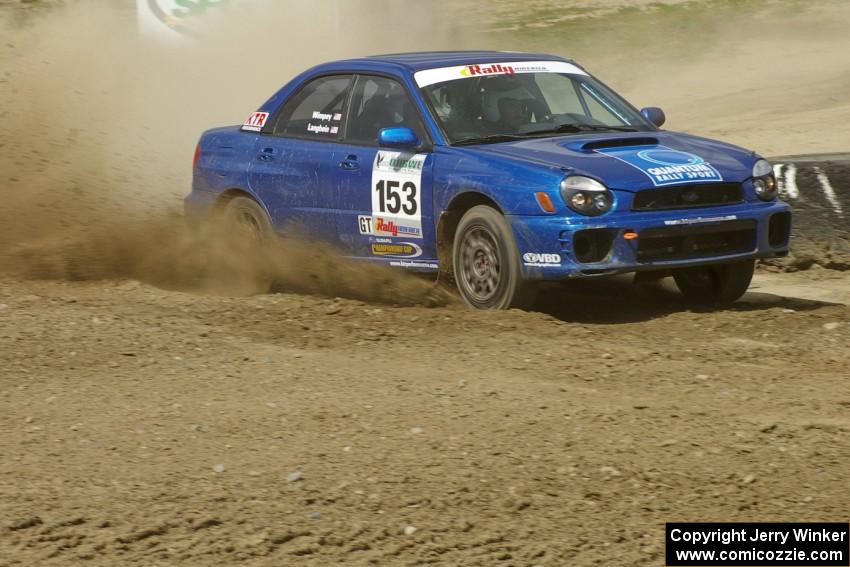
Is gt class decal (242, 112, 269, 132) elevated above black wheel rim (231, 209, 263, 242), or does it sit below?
above

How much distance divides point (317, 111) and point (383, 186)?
37.3 inches

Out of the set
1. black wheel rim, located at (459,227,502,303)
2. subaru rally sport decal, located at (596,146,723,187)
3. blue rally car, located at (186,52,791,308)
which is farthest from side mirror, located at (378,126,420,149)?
subaru rally sport decal, located at (596,146,723,187)

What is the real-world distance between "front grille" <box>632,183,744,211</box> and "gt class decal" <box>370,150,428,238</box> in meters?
1.36

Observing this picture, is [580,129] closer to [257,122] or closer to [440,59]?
[440,59]

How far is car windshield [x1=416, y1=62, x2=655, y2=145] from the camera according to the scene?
8.22m

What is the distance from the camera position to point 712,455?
5.10 metres

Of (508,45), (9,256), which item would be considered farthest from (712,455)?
(508,45)

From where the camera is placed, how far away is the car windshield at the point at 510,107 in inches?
324

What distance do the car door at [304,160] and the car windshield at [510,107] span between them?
29.7 inches

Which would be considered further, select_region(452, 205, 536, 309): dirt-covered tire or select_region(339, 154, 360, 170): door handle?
select_region(339, 154, 360, 170): door handle

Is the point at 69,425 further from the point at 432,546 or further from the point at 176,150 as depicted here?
the point at 176,150

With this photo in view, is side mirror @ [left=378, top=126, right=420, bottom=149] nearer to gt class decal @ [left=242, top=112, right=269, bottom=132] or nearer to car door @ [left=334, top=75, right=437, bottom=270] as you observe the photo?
car door @ [left=334, top=75, right=437, bottom=270]

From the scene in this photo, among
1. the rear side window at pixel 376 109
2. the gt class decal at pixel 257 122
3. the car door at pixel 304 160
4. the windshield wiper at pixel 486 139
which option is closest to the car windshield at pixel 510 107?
the windshield wiper at pixel 486 139

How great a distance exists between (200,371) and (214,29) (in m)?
16.8
